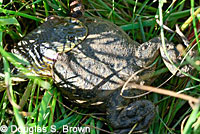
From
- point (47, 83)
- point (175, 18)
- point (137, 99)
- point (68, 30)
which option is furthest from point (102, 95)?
point (175, 18)

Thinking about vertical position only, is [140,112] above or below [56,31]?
below

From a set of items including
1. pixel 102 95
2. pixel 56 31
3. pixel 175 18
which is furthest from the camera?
pixel 175 18

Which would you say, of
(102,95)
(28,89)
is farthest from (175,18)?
(28,89)

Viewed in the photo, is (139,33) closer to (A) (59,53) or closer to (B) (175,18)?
(B) (175,18)

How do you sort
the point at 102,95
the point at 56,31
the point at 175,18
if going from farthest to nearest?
1. the point at 175,18
2. the point at 56,31
3. the point at 102,95

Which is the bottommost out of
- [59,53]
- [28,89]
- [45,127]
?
[45,127]

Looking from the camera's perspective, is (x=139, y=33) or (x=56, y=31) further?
(x=139, y=33)
